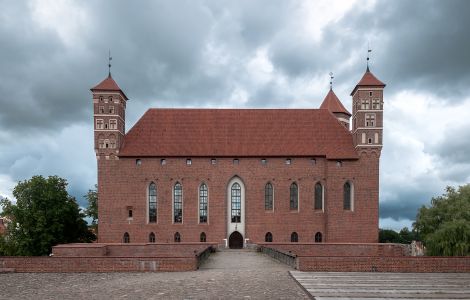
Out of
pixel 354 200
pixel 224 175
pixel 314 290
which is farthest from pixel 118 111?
pixel 314 290

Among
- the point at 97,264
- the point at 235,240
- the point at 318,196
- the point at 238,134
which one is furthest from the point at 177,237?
the point at 97,264

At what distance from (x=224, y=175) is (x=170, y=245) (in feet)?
28.4

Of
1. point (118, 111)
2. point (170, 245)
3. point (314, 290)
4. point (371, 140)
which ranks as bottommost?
point (170, 245)

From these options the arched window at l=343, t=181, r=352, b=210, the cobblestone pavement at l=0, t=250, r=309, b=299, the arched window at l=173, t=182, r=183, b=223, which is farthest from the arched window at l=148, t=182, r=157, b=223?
the cobblestone pavement at l=0, t=250, r=309, b=299

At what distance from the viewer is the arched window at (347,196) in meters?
38.5

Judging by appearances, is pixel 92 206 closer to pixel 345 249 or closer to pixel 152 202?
pixel 152 202

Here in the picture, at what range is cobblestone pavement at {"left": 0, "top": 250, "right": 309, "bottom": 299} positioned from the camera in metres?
11.7

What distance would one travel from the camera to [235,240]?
A: 38531 mm

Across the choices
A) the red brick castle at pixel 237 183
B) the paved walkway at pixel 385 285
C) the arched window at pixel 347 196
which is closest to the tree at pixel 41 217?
the red brick castle at pixel 237 183

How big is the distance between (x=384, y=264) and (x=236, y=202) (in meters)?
22.1

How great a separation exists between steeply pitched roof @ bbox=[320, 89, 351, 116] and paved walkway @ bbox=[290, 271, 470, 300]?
3293cm

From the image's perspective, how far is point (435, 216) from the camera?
36875mm

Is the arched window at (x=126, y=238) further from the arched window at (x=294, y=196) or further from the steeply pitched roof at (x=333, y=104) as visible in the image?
the steeply pitched roof at (x=333, y=104)

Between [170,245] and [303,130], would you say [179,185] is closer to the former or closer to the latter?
[170,245]
